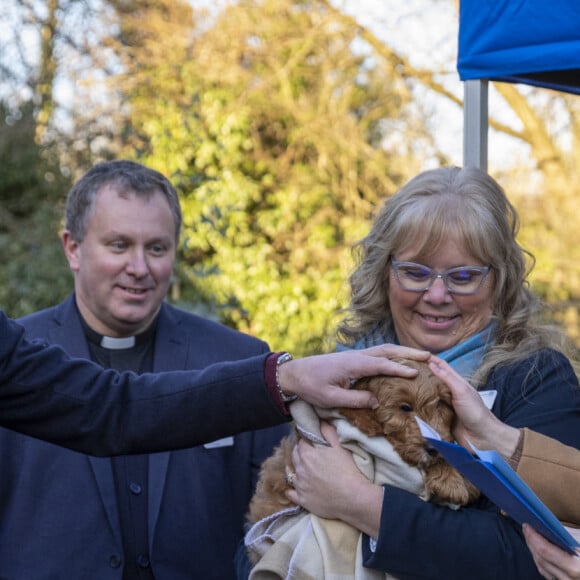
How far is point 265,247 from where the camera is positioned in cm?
902

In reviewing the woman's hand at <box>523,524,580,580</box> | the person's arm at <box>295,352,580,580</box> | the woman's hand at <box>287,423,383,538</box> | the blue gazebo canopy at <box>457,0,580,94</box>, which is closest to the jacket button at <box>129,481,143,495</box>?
the woman's hand at <box>287,423,383,538</box>

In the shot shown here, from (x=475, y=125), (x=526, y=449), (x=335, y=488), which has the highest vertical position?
(x=475, y=125)

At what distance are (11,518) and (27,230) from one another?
845 centimetres

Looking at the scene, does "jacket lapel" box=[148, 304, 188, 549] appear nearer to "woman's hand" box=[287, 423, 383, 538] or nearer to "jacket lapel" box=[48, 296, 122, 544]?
"jacket lapel" box=[48, 296, 122, 544]

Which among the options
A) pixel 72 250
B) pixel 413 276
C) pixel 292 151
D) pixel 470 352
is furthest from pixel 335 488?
pixel 292 151

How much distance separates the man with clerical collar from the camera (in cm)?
328

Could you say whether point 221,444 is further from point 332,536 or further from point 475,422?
point 475,422

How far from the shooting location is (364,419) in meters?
2.28

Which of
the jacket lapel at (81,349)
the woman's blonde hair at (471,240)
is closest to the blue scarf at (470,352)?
the woman's blonde hair at (471,240)

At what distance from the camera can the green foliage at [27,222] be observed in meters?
9.68

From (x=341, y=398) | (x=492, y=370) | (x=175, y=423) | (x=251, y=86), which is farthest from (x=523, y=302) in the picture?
(x=251, y=86)

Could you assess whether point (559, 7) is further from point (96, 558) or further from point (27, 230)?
point (27, 230)

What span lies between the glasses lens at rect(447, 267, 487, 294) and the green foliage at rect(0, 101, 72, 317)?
743 centimetres

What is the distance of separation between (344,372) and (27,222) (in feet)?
33.4
